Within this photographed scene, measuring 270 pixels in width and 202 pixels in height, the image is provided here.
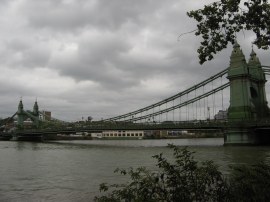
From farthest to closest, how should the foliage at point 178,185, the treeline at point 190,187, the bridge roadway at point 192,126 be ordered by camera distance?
the bridge roadway at point 192,126 → the foliage at point 178,185 → the treeline at point 190,187

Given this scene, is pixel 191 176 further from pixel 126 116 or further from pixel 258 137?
pixel 126 116

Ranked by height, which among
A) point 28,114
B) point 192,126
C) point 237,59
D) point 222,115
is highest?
point 237,59

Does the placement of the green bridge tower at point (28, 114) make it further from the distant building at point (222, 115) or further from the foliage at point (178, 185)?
the foliage at point (178, 185)

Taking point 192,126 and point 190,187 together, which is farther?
point 192,126

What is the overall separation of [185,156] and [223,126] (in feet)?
180

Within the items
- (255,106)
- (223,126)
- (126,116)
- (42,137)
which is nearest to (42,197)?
(223,126)

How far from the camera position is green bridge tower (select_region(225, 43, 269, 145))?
198ft

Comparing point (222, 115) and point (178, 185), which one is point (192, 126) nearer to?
point (222, 115)

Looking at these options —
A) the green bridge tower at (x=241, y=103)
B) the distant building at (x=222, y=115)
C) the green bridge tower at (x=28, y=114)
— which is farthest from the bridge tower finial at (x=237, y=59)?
the green bridge tower at (x=28, y=114)

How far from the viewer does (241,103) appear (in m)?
62.9

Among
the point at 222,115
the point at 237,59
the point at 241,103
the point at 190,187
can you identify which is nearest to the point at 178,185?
the point at 190,187

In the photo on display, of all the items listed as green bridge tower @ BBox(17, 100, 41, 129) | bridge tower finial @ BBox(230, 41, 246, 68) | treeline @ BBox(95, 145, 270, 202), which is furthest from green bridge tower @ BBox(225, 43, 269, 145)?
green bridge tower @ BBox(17, 100, 41, 129)

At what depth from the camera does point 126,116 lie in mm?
88562

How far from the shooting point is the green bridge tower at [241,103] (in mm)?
60219
